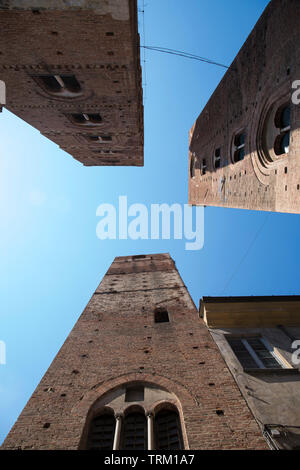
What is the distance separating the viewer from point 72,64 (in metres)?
7.75

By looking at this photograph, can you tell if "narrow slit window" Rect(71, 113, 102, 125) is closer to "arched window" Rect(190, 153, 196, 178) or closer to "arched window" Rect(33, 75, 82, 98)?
"arched window" Rect(33, 75, 82, 98)

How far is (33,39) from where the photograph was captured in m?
6.84

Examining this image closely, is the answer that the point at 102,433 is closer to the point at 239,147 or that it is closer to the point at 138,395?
the point at 138,395

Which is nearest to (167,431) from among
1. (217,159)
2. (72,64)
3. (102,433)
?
(102,433)

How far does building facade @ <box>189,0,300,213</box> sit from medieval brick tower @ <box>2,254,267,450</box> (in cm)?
471

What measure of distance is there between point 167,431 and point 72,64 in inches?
419

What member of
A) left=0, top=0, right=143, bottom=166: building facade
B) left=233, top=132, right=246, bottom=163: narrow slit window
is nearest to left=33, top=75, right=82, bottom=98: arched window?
left=0, top=0, right=143, bottom=166: building facade

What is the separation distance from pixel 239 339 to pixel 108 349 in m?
4.95

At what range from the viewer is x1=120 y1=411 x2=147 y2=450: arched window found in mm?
5039

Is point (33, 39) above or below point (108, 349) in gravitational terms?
above

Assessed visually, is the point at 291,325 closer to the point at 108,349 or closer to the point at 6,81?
the point at 108,349

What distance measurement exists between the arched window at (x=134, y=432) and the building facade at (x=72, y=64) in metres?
10.1
